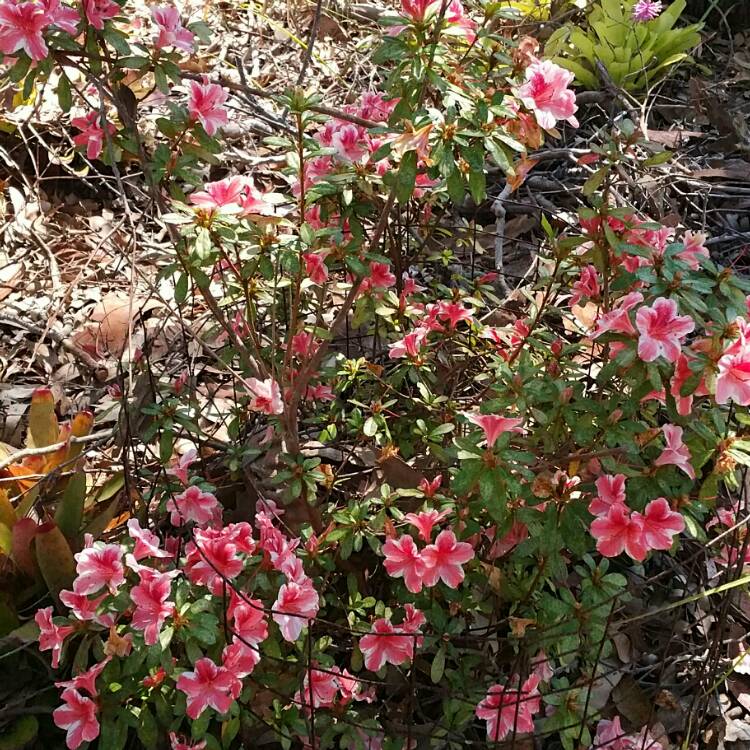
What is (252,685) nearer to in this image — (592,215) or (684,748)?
(684,748)

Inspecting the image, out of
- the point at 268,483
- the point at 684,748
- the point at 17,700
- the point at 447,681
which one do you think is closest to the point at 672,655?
the point at 684,748

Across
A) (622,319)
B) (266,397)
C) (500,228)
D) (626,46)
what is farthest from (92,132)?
(626,46)

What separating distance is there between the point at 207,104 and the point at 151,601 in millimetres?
855

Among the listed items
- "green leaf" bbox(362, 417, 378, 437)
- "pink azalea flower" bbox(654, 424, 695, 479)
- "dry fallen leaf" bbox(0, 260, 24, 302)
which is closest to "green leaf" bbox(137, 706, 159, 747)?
"green leaf" bbox(362, 417, 378, 437)

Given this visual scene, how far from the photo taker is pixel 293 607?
1318 millimetres

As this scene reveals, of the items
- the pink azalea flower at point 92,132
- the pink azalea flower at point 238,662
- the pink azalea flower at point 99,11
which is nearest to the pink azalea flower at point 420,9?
the pink azalea flower at point 99,11

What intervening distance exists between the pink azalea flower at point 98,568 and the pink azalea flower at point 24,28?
80 centimetres

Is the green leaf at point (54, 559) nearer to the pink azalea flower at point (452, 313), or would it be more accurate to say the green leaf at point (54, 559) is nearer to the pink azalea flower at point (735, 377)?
the pink azalea flower at point (452, 313)

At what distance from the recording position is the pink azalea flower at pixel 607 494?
136cm

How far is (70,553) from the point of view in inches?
63.9

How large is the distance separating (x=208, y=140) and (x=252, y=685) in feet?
3.20

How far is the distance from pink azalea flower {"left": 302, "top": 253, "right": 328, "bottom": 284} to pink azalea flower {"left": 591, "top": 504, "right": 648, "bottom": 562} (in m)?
0.70

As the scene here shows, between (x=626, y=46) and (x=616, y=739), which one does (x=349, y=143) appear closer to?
(x=616, y=739)

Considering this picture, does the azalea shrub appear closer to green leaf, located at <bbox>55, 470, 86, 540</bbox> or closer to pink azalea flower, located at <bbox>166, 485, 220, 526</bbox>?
pink azalea flower, located at <bbox>166, 485, 220, 526</bbox>
